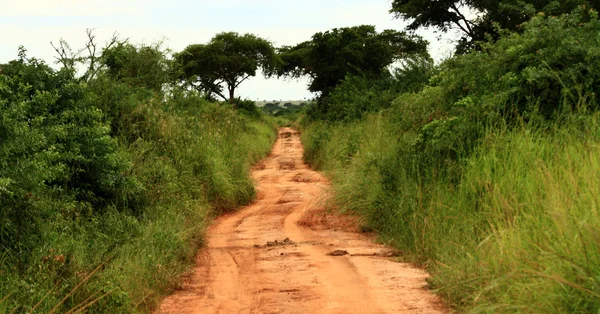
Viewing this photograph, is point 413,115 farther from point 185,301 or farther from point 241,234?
point 185,301

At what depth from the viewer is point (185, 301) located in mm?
6184

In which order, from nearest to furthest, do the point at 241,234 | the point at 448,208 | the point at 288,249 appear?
the point at 448,208
the point at 288,249
the point at 241,234

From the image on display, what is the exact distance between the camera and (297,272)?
7012mm

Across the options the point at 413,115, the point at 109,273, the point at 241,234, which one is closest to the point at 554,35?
the point at 413,115

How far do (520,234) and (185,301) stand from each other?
284 cm

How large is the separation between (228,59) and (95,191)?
30.4 meters

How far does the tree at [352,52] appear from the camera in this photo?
3136 centimetres

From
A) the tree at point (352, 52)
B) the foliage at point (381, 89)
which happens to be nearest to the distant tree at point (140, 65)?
the foliage at point (381, 89)

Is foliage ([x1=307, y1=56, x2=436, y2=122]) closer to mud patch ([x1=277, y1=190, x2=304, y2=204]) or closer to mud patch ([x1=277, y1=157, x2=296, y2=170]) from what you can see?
mud patch ([x1=277, y1=157, x2=296, y2=170])

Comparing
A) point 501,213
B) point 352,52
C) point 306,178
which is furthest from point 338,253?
point 352,52

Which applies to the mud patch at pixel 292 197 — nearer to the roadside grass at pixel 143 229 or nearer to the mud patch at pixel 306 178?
the roadside grass at pixel 143 229

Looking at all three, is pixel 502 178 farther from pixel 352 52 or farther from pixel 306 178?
pixel 352 52

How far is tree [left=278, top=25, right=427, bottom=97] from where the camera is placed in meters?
31.4

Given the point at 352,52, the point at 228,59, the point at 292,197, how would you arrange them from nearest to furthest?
the point at 292,197 < the point at 352,52 < the point at 228,59
